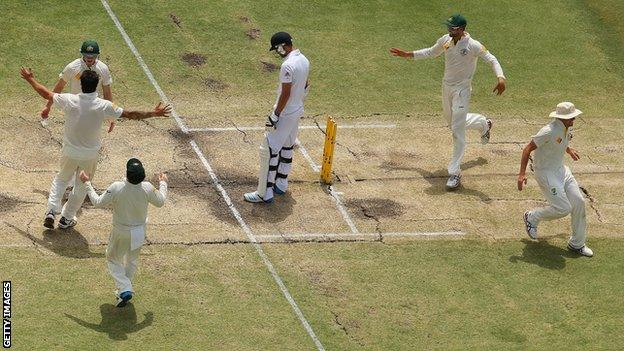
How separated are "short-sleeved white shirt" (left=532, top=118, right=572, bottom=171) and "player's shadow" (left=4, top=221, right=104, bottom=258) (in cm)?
637

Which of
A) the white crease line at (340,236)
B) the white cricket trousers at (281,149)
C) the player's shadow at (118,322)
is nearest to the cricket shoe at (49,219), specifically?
the player's shadow at (118,322)

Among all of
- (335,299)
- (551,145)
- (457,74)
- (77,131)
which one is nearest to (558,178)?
(551,145)

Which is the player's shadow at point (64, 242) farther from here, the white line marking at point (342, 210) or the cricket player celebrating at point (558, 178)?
the cricket player celebrating at point (558, 178)

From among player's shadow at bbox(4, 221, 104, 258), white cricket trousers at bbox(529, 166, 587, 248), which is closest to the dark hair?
player's shadow at bbox(4, 221, 104, 258)

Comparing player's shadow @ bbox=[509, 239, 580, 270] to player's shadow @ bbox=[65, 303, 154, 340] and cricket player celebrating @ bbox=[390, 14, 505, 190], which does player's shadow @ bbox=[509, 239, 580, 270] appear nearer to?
cricket player celebrating @ bbox=[390, 14, 505, 190]

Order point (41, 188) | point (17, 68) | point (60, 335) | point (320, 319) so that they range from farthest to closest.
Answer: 1. point (17, 68)
2. point (41, 188)
3. point (320, 319)
4. point (60, 335)

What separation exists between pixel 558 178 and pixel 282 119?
4.14 metres

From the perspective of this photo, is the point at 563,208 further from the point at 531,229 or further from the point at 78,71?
the point at 78,71

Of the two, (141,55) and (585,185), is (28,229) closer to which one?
(141,55)

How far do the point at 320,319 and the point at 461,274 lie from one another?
2.44 metres

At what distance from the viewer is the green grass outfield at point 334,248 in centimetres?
1506

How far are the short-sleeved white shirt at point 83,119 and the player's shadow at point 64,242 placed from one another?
3.68 ft

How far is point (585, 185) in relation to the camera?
19.6 m

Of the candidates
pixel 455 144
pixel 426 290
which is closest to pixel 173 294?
pixel 426 290
